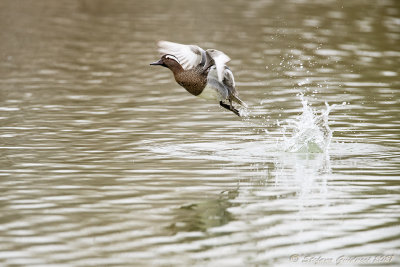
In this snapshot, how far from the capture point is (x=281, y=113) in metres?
14.3

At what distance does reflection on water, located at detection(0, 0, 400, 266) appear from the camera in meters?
7.70

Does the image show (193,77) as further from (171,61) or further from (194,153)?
(194,153)

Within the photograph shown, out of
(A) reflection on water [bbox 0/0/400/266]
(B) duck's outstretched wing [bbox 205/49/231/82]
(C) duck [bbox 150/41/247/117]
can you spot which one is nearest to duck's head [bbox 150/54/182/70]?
(C) duck [bbox 150/41/247/117]

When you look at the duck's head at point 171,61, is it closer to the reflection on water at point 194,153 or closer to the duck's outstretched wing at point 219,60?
the duck's outstretched wing at point 219,60

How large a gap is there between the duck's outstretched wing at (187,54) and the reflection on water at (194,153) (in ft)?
3.62

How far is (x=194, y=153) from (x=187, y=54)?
4.00ft

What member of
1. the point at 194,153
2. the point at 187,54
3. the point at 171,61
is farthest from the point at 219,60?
the point at 194,153

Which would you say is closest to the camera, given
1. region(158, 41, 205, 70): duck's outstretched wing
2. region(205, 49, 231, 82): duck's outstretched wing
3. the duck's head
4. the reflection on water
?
the reflection on water

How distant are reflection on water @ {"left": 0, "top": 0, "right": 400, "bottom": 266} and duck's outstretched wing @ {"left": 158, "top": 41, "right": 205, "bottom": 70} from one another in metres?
1.10

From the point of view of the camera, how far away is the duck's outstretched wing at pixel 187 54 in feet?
35.8

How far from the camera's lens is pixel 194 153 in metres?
11.3

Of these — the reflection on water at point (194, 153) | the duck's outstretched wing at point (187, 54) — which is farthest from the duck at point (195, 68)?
the reflection on water at point (194, 153)

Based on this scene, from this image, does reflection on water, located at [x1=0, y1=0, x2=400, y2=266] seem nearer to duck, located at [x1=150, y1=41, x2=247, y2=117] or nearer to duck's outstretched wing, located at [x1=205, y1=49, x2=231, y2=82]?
duck, located at [x1=150, y1=41, x2=247, y2=117]

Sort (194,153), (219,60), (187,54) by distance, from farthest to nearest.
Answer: (194,153), (187,54), (219,60)
